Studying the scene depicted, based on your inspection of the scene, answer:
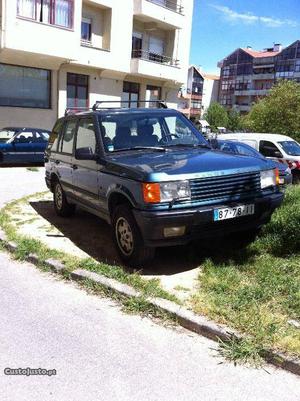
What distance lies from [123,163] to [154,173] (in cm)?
73

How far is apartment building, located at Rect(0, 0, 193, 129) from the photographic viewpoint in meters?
20.5

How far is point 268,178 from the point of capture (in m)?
5.83

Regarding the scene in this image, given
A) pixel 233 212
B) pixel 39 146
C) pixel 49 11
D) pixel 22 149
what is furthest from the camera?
pixel 49 11

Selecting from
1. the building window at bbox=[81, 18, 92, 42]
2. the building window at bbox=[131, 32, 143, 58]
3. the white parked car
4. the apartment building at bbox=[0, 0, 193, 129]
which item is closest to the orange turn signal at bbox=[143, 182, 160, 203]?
the white parked car

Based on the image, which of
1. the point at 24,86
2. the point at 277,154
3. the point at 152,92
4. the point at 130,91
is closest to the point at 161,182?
the point at 277,154

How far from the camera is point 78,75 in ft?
81.8

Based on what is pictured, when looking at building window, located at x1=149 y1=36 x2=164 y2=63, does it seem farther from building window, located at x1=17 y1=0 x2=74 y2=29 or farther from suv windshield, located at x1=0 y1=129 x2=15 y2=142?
suv windshield, located at x1=0 y1=129 x2=15 y2=142

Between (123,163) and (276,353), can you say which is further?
(123,163)

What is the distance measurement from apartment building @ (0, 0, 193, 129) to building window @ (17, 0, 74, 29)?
0.04m

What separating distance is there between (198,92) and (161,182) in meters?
112

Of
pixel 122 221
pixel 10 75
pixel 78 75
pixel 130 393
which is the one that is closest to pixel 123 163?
pixel 122 221

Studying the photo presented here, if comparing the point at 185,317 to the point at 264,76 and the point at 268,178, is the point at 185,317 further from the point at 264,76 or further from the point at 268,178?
the point at 264,76

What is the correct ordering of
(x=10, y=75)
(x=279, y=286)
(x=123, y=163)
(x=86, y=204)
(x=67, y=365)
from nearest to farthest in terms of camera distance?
(x=67, y=365) → (x=279, y=286) → (x=123, y=163) → (x=86, y=204) → (x=10, y=75)

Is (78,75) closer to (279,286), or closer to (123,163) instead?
(123,163)
